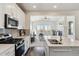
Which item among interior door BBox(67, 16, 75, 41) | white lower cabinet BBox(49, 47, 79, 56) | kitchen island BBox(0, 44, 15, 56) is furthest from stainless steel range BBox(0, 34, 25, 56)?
interior door BBox(67, 16, 75, 41)

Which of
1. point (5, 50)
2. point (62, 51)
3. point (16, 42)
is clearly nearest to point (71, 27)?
point (16, 42)

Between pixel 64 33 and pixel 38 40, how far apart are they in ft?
6.55

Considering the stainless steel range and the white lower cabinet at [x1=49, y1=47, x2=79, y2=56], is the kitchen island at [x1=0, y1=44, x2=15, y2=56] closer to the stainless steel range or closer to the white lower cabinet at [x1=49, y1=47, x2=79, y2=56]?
the stainless steel range

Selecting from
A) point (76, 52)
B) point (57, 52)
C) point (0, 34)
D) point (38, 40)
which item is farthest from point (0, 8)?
point (38, 40)

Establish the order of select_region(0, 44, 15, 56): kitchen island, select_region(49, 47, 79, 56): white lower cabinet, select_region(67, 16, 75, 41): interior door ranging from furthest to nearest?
1. select_region(67, 16, 75, 41): interior door
2. select_region(49, 47, 79, 56): white lower cabinet
3. select_region(0, 44, 15, 56): kitchen island

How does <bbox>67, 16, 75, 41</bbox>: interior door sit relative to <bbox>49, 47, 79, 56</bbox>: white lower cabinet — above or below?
above

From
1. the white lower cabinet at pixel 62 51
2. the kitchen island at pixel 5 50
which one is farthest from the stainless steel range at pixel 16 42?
the white lower cabinet at pixel 62 51

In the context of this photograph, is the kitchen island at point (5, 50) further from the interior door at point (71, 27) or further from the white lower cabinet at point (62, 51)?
the interior door at point (71, 27)

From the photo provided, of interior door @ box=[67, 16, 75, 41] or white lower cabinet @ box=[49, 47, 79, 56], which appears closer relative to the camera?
white lower cabinet @ box=[49, 47, 79, 56]

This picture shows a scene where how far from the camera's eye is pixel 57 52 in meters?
2.26

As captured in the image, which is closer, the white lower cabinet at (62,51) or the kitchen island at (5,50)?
the kitchen island at (5,50)

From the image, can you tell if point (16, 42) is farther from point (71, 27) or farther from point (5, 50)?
point (71, 27)

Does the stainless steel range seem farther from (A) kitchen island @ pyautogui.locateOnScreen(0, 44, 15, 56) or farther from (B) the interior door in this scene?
(B) the interior door

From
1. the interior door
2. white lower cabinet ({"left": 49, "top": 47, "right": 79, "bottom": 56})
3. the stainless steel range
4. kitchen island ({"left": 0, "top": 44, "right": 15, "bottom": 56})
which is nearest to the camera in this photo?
kitchen island ({"left": 0, "top": 44, "right": 15, "bottom": 56})
